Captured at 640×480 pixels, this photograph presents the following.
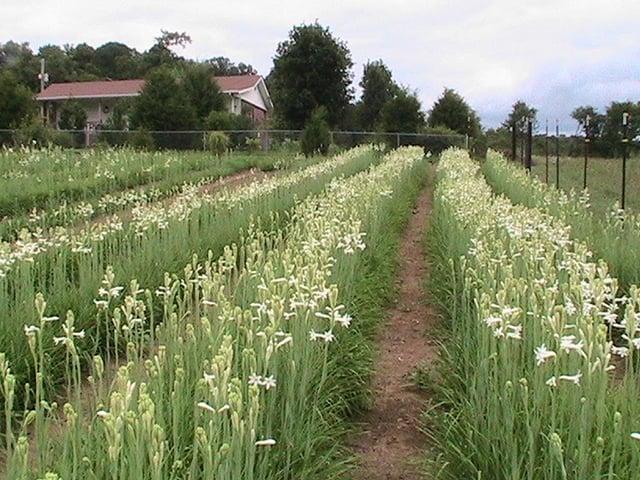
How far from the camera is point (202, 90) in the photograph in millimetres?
43531

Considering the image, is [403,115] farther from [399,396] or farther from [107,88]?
[399,396]

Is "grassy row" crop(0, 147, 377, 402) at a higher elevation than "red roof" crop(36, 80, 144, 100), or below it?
below

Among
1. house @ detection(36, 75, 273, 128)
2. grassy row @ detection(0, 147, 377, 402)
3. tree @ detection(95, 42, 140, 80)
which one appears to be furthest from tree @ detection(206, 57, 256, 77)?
grassy row @ detection(0, 147, 377, 402)

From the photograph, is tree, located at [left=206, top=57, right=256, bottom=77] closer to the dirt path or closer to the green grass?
the green grass

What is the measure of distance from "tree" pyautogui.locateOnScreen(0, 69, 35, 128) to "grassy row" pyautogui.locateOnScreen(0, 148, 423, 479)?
32356 millimetres

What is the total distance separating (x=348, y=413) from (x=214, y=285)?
4.72 ft

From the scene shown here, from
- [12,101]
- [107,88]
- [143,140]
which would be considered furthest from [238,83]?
[143,140]

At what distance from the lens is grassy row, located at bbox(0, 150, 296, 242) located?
30.1 feet

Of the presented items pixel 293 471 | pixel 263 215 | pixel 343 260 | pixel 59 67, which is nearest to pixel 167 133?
pixel 263 215

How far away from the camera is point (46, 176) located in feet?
50.3

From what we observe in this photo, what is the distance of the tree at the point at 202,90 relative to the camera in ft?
141

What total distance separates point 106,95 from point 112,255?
5539 cm

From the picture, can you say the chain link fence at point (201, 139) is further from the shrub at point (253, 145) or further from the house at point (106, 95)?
Answer: the house at point (106, 95)

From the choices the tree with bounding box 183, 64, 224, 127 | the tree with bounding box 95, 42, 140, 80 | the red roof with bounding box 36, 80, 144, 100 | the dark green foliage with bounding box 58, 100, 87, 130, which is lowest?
the dark green foliage with bounding box 58, 100, 87, 130
